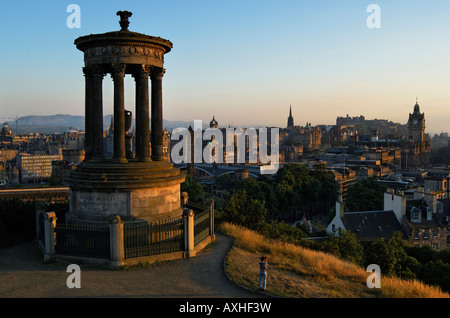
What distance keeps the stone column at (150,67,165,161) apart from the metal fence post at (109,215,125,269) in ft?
16.8

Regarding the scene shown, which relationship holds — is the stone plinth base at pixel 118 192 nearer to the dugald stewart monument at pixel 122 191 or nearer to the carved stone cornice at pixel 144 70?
the dugald stewart monument at pixel 122 191

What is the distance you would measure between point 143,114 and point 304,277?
9690 mm

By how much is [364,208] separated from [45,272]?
2230 inches

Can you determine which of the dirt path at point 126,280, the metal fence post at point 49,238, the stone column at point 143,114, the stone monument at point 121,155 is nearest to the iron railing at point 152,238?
the dirt path at point 126,280

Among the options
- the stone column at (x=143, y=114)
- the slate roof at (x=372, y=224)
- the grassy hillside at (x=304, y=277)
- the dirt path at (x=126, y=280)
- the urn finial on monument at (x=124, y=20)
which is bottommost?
the slate roof at (x=372, y=224)

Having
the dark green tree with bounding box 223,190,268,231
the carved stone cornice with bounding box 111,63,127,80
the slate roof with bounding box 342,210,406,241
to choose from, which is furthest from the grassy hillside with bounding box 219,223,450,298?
the slate roof with bounding box 342,210,406,241

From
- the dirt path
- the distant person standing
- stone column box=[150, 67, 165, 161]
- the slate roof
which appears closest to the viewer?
the dirt path

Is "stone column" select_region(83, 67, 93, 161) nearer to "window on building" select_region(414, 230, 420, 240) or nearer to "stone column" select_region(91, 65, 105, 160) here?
"stone column" select_region(91, 65, 105, 160)

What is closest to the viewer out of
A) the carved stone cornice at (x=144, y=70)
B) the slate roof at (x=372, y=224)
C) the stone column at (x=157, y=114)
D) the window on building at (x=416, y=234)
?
the carved stone cornice at (x=144, y=70)

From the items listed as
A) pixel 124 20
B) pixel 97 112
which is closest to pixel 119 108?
pixel 97 112

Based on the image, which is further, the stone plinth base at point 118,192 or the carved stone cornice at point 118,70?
the carved stone cornice at point 118,70

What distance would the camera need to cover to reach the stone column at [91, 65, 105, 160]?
17.8 meters

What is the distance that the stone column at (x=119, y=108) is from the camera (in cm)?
1739

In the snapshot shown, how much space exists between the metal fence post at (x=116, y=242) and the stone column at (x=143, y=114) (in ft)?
13.7
